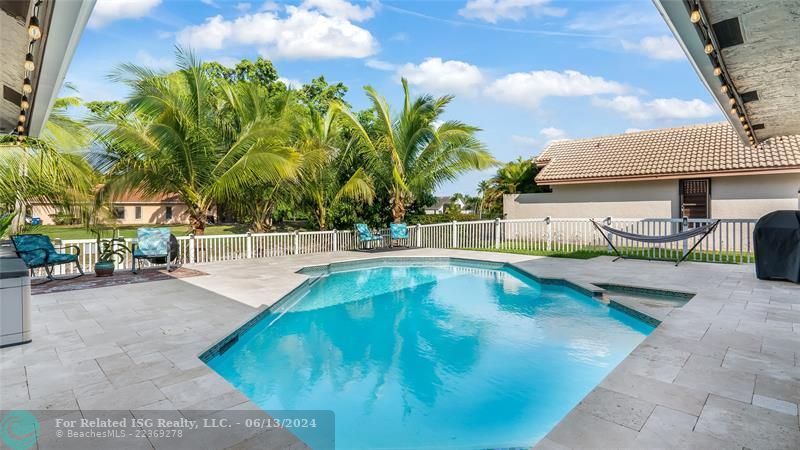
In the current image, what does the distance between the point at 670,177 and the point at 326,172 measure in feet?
37.6

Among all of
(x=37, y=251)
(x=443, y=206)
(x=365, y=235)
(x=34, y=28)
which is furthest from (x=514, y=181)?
(x=443, y=206)

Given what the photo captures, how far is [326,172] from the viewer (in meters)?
13.3

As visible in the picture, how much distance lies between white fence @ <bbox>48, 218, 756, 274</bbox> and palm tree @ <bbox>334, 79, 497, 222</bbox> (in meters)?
1.65

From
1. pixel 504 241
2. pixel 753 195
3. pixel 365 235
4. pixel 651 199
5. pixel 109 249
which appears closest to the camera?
pixel 109 249

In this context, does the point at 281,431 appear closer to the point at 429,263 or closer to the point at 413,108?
the point at 429,263

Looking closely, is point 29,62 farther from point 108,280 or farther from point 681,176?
point 681,176

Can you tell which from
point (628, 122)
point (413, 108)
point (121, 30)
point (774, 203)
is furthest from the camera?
point (628, 122)

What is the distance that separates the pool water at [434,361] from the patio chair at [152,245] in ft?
11.3

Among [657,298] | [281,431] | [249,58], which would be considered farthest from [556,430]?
[249,58]

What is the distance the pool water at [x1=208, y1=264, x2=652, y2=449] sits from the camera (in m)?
3.23

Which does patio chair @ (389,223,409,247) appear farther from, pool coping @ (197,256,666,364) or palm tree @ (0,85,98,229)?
palm tree @ (0,85,98,229)

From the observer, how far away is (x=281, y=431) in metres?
2.44

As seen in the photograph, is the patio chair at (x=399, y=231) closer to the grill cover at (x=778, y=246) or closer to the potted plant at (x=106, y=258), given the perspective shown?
the potted plant at (x=106, y=258)

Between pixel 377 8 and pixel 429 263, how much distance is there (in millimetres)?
8626
